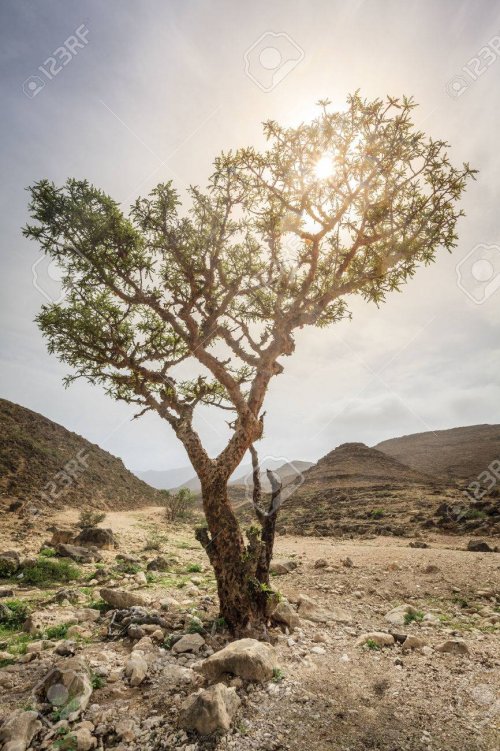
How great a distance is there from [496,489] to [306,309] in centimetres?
2691

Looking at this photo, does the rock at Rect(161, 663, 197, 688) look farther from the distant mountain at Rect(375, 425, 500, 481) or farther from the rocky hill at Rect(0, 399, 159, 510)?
the distant mountain at Rect(375, 425, 500, 481)

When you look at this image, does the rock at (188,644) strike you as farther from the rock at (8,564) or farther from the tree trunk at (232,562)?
the rock at (8,564)

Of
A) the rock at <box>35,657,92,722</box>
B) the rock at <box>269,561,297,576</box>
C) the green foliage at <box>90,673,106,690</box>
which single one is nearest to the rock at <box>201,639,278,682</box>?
the green foliage at <box>90,673,106,690</box>

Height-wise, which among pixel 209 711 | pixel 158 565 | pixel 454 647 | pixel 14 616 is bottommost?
pixel 158 565

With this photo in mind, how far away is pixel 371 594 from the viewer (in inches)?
391

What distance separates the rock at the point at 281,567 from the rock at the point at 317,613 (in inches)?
143

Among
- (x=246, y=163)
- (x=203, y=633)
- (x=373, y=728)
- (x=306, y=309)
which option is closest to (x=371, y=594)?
(x=203, y=633)

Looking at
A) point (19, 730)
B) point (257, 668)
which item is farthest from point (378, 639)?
point (19, 730)

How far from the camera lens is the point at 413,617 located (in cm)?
805

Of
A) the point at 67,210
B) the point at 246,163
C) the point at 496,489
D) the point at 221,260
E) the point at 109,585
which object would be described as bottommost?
the point at 109,585

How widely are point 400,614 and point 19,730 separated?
7372 mm

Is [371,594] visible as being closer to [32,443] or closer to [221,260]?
[221,260]

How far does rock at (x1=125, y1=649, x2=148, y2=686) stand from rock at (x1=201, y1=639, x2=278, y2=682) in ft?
2.85

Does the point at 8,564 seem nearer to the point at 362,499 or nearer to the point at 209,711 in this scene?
the point at 209,711
